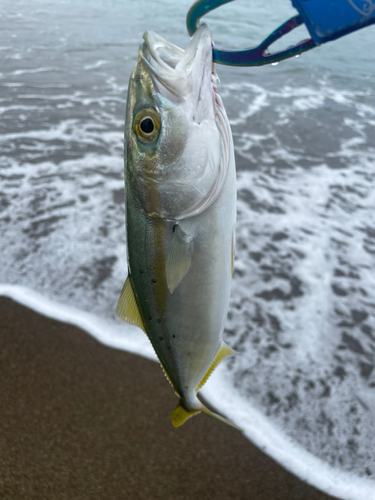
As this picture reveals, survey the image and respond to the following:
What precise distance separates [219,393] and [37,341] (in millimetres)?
1440

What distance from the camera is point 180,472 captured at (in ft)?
8.30

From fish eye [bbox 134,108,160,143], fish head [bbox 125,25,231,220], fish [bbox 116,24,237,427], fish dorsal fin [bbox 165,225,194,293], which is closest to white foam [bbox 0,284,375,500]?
fish [bbox 116,24,237,427]

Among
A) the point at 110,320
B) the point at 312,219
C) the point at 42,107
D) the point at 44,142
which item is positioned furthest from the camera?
the point at 42,107

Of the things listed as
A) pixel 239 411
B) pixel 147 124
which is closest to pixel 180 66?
pixel 147 124

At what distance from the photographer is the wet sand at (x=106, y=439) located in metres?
2.44

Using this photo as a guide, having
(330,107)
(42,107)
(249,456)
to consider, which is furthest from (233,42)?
(249,456)

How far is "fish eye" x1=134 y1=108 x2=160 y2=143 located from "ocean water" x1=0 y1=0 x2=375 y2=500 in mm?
2258

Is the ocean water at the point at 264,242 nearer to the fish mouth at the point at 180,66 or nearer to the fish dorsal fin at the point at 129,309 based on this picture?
the fish dorsal fin at the point at 129,309

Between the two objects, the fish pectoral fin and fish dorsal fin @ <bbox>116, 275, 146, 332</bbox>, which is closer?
fish dorsal fin @ <bbox>116, 275, 146, 332</bbox>

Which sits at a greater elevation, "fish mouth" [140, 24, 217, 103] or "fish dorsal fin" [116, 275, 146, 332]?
"fish mouth" [140, 24, 217, 103]

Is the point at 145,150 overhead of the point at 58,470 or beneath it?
overhead

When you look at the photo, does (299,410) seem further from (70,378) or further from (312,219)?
(312,219)

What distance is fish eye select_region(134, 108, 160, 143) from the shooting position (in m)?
1.26

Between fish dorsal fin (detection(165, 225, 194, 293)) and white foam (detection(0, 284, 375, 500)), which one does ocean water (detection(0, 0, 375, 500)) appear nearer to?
white foam (detection(0, 284, 375, 500))
